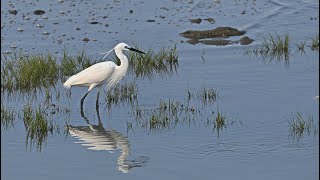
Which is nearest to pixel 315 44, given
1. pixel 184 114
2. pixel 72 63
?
pixel 72 63

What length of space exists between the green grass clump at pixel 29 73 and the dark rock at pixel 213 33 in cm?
400

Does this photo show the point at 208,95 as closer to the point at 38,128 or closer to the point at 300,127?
the point at 300,127

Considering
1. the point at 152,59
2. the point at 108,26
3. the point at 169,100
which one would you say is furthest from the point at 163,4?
the point at 169,100

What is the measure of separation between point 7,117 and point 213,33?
676cm

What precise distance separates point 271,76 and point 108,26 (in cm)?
528

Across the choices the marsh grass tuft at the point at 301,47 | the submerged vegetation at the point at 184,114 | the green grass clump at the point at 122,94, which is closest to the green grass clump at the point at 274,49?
the marsh grass tuft at the point at 301,47

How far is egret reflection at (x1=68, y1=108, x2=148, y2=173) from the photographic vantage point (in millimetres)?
10984

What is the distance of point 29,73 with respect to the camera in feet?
48.6

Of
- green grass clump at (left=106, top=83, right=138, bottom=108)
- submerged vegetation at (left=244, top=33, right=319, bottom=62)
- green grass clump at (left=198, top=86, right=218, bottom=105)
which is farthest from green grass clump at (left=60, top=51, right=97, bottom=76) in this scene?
submerged vegetation at (left=244, top=33, right=319, bottom=62)

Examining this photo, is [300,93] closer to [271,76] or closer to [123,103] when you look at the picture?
[271,76]

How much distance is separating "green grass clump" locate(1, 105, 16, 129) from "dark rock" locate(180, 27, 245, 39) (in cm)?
628

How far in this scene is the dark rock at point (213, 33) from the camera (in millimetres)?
18703

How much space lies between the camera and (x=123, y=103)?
14.0m

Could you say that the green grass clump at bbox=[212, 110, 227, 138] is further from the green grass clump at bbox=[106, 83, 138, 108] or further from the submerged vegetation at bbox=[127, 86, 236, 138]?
the green grass clump at bbox=[106, 83, 138, 108]
